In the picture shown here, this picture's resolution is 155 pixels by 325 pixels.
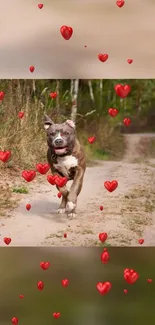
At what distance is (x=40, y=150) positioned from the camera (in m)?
2.30

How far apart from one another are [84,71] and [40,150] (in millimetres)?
379

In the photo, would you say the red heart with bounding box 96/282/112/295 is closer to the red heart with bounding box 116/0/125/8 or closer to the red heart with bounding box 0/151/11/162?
the red heart with bounding box 0/151/11/162

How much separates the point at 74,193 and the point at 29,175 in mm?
204

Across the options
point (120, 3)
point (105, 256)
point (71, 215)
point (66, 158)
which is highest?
point (120, 3)

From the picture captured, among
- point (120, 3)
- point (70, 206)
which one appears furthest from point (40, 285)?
point (120, 3)

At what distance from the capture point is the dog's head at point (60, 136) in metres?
2.29

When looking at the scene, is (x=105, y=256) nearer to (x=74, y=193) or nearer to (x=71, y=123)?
(x=74, y=193)

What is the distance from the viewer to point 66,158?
2.32 m

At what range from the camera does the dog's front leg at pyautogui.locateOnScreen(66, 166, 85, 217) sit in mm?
2305

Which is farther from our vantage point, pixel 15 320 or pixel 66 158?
pixel 66 158

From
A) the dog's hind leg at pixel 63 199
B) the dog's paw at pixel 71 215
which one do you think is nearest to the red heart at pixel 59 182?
the dog's hind leg at pixel 63 199

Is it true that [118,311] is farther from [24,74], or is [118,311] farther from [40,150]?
[24,74]

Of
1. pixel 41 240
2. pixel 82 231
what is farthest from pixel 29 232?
pixel 82 231

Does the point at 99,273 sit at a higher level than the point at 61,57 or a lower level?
lower
